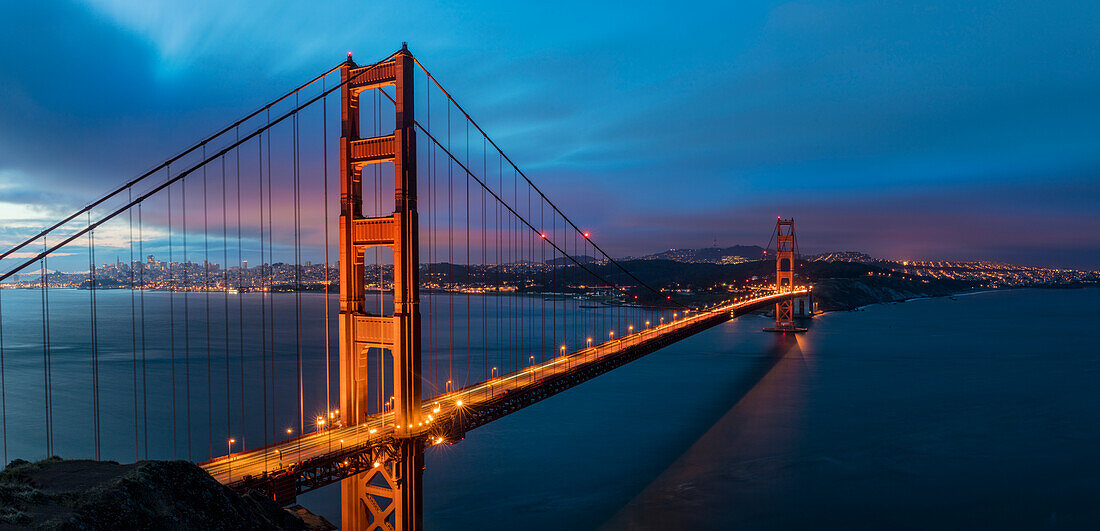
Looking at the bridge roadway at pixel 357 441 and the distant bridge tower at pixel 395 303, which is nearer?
the bridge roadway at pixel 357 441

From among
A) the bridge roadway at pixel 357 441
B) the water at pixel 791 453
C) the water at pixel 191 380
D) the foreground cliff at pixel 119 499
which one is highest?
the foreground cliff at pixel 119 499

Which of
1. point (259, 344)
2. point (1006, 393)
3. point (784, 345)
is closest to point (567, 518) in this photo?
point (1006, 393)

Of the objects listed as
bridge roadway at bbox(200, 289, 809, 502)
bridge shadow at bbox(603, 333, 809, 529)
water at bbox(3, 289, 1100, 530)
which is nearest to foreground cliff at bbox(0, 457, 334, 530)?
bridge roadway at bbox(200, 289, 809, 502)

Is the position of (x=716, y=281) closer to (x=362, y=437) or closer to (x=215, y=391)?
(x=215, y=391)

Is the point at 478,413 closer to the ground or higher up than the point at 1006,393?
higher up

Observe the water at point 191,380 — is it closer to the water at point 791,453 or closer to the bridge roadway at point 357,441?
the bridge roadway at point 357,441

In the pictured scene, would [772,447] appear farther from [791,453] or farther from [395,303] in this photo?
[395,303]

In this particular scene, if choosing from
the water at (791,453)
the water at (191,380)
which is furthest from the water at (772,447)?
the water at (191,380)
